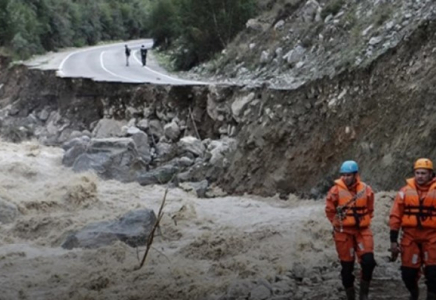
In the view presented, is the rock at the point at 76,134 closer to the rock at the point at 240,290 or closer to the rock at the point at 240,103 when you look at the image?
the rock at the point at 240,103

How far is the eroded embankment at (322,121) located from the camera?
12.8 m

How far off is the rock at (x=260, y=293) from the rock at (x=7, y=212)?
7.55 m

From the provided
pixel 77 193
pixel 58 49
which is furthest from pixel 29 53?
pixel 77 193

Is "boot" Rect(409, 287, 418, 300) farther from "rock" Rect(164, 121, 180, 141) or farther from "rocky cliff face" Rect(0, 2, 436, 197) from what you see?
"rock" Rect(164, 121, 180, 141)

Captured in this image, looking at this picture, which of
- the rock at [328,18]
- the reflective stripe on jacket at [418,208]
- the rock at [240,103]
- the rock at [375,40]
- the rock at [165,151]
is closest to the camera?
the reflective stripe on jacket at [418,208]

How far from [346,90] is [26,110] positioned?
47.9 feet

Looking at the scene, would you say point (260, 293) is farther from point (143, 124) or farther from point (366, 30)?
point (143, 124)

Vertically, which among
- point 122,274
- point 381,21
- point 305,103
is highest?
point 381,21

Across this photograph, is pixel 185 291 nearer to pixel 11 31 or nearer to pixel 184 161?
pixel 184 161

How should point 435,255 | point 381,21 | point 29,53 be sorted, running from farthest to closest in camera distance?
point 29,53 → point 381,21 → point 435,255

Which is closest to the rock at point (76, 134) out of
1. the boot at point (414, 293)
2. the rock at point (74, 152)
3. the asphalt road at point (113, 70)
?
the rock at point (74, 152)

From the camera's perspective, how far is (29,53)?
1399 inches

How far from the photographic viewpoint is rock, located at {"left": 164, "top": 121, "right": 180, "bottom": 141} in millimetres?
19797

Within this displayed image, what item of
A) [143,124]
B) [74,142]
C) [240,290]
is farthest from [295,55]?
[240,290]
